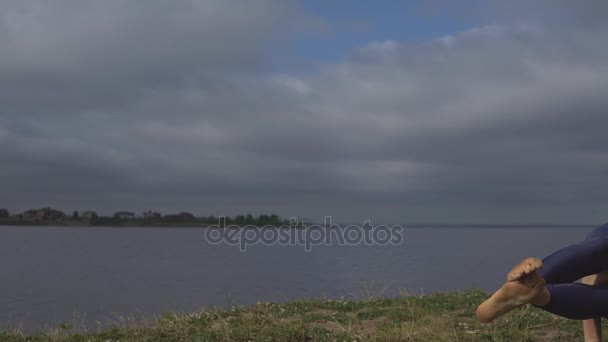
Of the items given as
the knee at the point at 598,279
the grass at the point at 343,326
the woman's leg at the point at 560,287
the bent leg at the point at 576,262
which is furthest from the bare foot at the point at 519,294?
the grass at the point at 343,326

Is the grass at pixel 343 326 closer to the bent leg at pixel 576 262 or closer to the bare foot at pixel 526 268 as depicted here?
the bent leg at pixel 576 262

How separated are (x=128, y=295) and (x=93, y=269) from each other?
23445 millimetres

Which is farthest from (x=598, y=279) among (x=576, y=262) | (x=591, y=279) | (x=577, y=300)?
(x=577, y=300)

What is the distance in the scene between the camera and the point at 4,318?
68.6 feet

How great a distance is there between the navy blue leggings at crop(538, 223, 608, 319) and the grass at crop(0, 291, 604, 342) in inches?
86.7

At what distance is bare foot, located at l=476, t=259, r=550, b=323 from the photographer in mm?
4680

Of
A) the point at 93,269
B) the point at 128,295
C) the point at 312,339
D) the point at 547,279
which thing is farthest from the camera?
the point at 93,269

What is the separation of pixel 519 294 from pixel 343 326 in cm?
438

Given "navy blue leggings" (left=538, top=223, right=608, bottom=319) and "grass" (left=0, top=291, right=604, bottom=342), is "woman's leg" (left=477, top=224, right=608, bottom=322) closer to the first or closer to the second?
"navy blue leggings" (left=538, top=223, right=608, bottom=319)

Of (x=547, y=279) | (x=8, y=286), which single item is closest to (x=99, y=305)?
(x=8, y=286)

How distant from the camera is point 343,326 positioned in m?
8.77

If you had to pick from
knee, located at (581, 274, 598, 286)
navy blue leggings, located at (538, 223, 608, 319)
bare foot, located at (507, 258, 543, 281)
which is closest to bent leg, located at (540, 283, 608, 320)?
navy blue leggings, located at (538, 223, 608, 319)

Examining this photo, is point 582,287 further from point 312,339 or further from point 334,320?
point 334,320

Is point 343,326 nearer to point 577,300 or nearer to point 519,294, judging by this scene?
point 577,300
